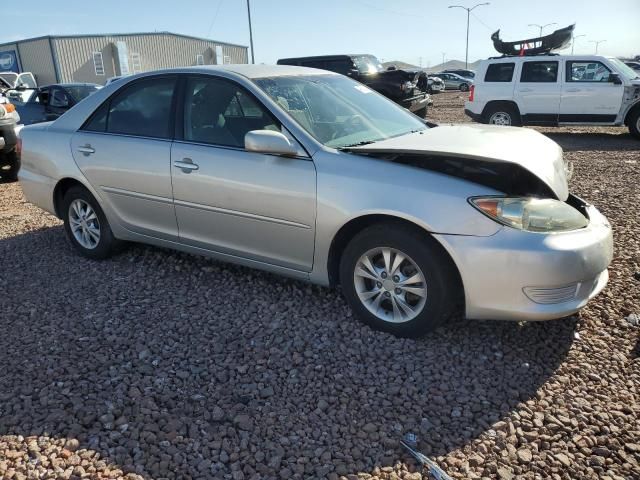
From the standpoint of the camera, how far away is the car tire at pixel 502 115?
12.9 m

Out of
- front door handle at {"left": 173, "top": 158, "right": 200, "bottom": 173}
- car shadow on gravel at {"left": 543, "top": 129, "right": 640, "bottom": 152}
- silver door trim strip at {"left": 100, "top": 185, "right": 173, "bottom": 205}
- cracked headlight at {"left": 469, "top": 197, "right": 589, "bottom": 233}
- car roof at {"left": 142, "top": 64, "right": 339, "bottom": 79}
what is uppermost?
car roof at {"left": 142, "top": 64, "right": 339, "bottom": 79}

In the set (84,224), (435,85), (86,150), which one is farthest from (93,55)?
(86,150)

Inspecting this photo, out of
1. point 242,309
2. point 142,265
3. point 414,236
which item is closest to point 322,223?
point 414,236

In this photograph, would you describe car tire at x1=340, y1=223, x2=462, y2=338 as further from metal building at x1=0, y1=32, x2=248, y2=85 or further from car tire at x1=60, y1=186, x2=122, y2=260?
metal building at x1=0, y1=32, x2=248, y2=85

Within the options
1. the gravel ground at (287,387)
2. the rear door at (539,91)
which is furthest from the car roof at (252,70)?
the rear door at (539,91)

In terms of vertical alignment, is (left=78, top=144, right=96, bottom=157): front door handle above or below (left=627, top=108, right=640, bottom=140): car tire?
above

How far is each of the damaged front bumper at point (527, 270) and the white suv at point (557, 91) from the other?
10680 millimetres

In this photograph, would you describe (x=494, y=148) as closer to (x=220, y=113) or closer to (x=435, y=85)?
(x=220, y=113)

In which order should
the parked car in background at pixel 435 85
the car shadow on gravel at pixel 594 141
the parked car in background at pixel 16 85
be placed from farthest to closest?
the parked car in background at pixel 435 85, the parked car in background at pixel 16 85, the car shadow on gravel at pixel 594 141

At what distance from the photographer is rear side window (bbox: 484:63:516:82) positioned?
12805 millimetres

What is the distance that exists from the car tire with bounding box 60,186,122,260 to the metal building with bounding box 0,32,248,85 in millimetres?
34001

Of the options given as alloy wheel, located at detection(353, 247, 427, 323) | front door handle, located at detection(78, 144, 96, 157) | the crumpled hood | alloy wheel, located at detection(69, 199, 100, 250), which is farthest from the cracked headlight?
alloy wheel, located at detection(69, 199, 100, 250)

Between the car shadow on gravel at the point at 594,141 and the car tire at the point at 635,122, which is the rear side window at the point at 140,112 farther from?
the car tire at the point at 635,122

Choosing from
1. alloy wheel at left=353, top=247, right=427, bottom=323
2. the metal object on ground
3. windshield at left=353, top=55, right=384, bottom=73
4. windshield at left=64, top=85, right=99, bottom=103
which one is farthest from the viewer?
windshield at left=353, top=55, right=384, bottom=73
